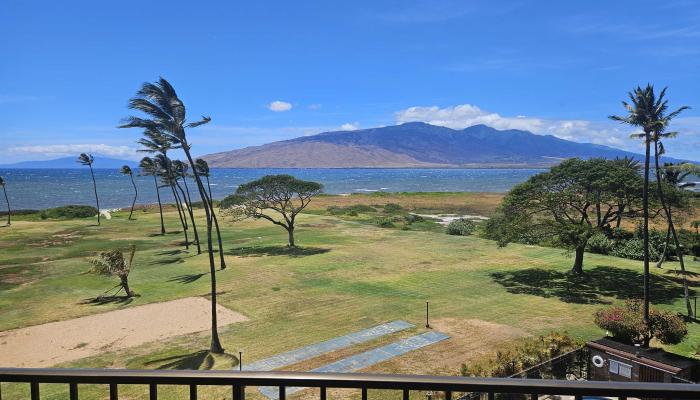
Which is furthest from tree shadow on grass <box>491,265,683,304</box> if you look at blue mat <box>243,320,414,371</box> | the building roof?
the building roof

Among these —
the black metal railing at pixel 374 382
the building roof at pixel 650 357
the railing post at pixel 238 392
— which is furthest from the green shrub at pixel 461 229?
the railing post at pixel 238 392

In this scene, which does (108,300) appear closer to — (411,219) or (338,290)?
(338,290)

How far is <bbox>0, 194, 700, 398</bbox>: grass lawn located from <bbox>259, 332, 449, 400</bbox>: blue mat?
0.58 m

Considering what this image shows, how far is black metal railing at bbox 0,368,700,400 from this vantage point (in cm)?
261

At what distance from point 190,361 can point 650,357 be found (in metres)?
18.4

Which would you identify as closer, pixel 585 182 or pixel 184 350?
pixel 184 350

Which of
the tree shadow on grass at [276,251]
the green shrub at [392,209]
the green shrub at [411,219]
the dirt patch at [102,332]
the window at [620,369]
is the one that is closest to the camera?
the window at [620,369]

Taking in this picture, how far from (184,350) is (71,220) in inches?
2676

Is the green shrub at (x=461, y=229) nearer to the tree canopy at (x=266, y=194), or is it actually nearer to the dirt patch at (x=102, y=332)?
the tree canopy at (x=266, y=194)

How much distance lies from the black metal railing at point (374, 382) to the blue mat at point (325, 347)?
55.5 ft

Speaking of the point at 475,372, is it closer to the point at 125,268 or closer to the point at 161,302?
the point at 161,302

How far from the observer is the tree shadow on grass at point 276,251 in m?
45.8

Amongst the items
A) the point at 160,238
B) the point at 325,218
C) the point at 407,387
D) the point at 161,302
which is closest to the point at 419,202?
the point at 325,218

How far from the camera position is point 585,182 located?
3331 centimetres
